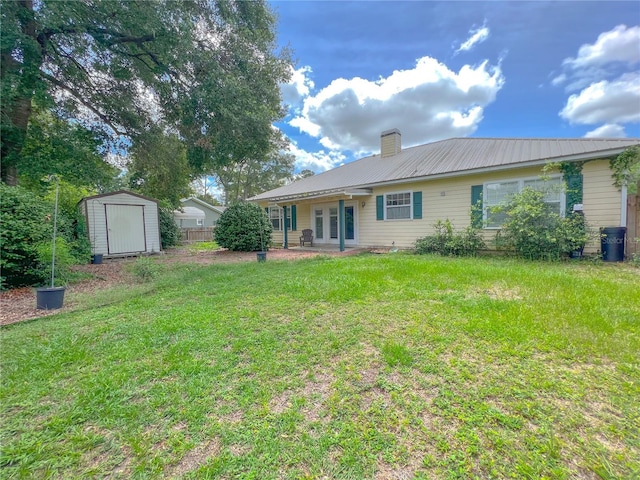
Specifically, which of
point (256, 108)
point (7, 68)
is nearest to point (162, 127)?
point (7, 68)

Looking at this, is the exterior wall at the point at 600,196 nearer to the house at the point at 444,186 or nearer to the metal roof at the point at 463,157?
the house at the point at 444,186

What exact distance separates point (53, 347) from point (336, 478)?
3.33m

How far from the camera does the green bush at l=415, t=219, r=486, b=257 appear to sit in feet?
27.9

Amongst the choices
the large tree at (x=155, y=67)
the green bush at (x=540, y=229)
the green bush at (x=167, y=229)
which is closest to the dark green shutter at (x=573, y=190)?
the green bush at (x=540, y=229)

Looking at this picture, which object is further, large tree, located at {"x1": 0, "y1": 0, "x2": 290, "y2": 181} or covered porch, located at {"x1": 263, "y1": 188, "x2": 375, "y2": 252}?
covered porch, located at {"x1": 263, "y1": 188, "x2": 375, "y2": 252}

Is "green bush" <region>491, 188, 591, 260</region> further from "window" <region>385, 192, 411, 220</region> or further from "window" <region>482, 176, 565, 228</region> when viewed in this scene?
"window" <region>385, 192, 411, 220</region>

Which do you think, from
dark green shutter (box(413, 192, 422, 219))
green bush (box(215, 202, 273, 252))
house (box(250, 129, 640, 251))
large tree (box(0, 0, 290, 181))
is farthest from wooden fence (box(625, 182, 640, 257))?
green bush (box(215, 202, 273, 252))

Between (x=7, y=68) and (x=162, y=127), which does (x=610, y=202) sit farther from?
(x=7, y=68)

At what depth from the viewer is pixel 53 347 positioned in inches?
120

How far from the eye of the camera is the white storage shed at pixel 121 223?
403 inches

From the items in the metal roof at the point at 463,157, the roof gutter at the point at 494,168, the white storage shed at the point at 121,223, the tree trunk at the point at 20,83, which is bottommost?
the white storage shed at the point at 121,223

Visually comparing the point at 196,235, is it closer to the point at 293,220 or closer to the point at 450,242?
the point at 293,220

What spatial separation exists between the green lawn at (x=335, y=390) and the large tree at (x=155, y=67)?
5.75 m

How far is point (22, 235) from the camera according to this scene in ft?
18.0
